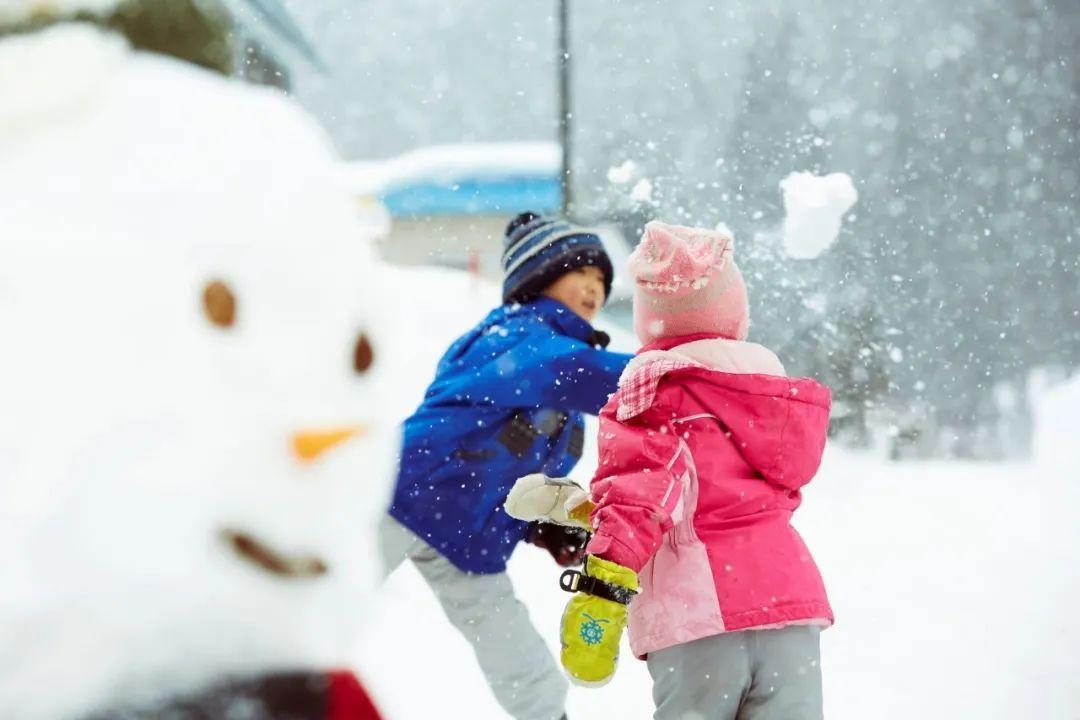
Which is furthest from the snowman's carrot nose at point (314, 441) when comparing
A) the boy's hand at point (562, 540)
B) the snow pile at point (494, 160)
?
the snow pile at point (494, 160)

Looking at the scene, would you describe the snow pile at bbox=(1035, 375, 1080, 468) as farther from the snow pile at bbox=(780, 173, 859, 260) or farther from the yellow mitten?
the yellow mitten

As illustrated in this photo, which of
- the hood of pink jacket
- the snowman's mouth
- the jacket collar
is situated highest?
the snowman's mouth

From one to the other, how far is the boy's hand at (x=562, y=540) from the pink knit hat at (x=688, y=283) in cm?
45

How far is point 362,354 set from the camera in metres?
0.67

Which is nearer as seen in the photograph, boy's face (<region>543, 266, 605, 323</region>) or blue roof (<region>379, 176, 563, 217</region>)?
boy's face (<region>543, 266, 605, 323</region>)

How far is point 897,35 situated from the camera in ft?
33.4

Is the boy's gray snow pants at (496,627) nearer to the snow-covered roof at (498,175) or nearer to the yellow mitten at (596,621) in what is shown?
the yellow mitten at (596,621)

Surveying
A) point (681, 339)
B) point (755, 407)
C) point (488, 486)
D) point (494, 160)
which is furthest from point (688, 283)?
point (494, 160)

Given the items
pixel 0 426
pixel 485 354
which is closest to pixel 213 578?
pixel 0 426

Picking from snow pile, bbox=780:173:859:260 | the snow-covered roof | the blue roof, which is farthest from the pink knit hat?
the blue roof

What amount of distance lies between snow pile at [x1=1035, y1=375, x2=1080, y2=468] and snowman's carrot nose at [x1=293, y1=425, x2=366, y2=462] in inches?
223

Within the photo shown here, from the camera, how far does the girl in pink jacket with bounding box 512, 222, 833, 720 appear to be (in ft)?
5.20

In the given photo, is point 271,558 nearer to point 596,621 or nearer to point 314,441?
point 314,441

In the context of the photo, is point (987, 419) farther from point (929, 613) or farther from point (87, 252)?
point (87, 252)
